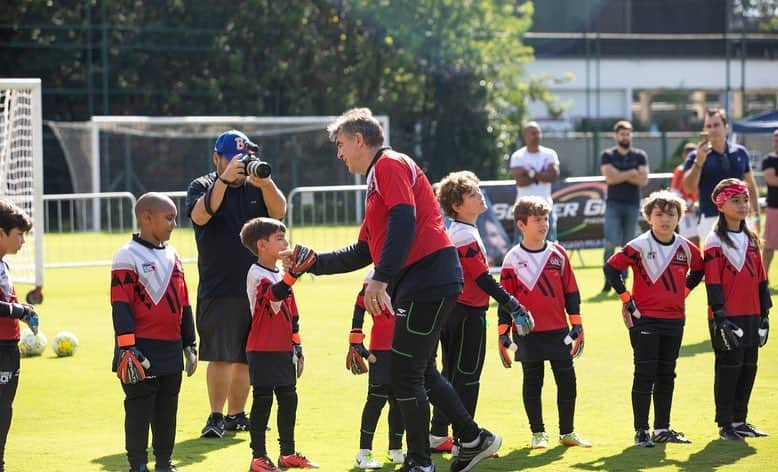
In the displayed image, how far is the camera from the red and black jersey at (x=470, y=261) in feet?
24.7

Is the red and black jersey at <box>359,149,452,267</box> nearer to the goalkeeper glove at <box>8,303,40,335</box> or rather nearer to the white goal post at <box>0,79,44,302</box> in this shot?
the goalkeeper glove at <box>8,303,40,335</box>

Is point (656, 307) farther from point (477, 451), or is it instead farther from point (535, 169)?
point (535, 169)

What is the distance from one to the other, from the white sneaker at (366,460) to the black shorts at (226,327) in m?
1.32

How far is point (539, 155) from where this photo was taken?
15648 mm

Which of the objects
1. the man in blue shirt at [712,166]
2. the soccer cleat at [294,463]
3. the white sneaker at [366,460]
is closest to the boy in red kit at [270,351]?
the soccer cleat at [294,463]

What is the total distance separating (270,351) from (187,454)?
3.15 feet

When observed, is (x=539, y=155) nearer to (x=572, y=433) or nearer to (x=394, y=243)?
(x=572, y=433)

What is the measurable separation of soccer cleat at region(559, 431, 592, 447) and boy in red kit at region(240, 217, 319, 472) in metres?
1.51

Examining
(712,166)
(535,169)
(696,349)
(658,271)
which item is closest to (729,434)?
(658,271)

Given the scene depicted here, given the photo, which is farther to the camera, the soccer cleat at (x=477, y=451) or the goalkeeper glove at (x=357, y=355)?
the goalkeeper glove at (x=357, y=355)

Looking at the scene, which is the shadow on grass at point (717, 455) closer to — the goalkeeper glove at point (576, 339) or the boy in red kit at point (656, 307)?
the boy in red kit at point (656, 307)

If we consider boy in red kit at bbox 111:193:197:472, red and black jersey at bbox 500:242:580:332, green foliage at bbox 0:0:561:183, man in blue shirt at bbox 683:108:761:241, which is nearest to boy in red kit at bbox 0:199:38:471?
boy in red kit at bbox 111:193:197:472

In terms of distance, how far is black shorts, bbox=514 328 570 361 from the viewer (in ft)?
25.1

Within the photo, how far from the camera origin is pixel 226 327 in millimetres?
8211
